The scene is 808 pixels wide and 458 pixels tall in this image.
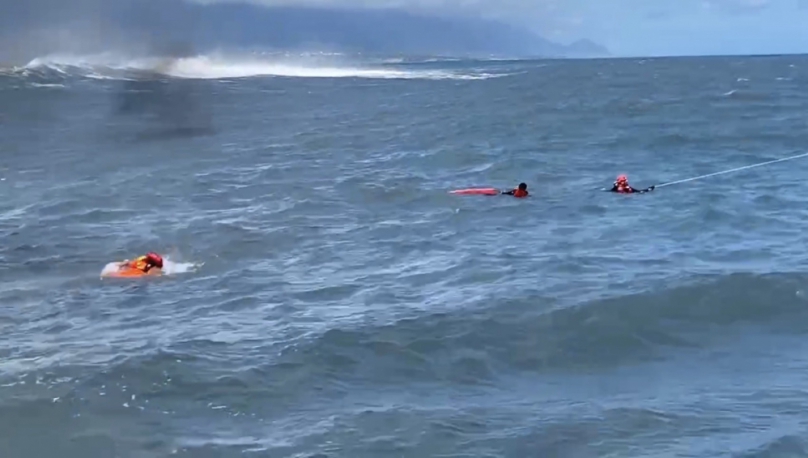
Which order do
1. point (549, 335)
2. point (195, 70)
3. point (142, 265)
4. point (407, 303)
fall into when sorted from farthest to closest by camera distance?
point (195, 70) < point (142, 265) < point (407, 303) < point (549, 335)

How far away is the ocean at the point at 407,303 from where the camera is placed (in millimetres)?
14312

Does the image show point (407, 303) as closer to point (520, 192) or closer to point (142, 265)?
point (142, 265)

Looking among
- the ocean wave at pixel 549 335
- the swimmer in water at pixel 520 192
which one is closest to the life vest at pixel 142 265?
the ocean wave at pixel 549 335

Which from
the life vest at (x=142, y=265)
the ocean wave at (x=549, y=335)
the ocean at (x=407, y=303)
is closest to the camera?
the ocean at (x=407, y=303)

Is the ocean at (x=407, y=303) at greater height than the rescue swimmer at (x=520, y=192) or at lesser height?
lesser

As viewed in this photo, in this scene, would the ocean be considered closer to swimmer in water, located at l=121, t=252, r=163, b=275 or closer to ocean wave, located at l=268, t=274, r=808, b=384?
ocean wave, located at l=268, t=274, r=808, b=384

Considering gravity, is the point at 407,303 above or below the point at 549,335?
above

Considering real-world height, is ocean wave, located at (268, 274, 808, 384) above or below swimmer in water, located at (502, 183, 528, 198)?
below

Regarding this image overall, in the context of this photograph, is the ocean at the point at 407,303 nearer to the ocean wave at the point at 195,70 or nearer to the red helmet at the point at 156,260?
the red helmet at the point at 156,260

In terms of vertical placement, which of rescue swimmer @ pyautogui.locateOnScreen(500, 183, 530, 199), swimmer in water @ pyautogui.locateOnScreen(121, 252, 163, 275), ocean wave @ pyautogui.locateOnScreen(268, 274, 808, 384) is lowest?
ocean wave @ pyautogui.locateOnScreen(268, 274, 808, 384)

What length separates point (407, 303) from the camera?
2044 centimetres

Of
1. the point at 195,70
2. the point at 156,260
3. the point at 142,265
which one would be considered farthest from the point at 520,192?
the point at 195,70

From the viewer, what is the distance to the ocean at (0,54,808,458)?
1431 centimetres

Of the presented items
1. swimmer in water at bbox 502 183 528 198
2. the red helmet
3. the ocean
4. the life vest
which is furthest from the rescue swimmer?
the life vest
